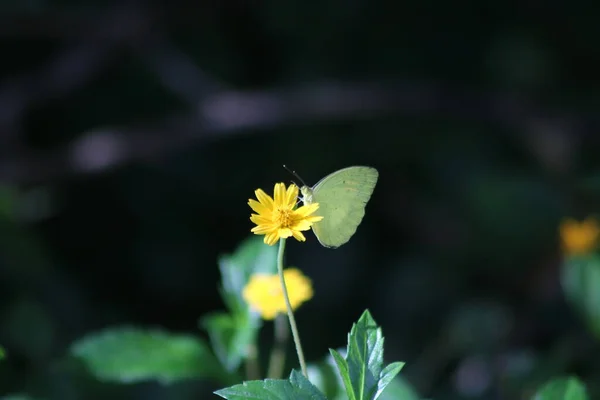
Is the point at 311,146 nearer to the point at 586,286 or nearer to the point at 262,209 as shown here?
the point at 586,286

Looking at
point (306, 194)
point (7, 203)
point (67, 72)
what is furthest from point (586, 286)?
point (67, 72)

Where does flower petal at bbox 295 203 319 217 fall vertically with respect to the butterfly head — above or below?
below

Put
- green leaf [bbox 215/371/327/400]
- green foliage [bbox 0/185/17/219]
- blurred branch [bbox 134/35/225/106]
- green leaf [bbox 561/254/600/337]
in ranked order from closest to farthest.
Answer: green leaf [bbox 215/371/327/400], green leaf [bbox 561/254/600/337], green foliage [bbox 0/185/17/219], blurred branch [bbox 134/35/225/106]

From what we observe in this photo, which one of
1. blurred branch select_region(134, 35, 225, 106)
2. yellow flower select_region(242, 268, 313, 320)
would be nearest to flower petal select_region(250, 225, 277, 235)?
yellow flower select_region(242, 268, 313, 320)

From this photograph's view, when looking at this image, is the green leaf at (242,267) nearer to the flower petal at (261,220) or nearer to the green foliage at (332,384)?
the green foliage at (332,384)

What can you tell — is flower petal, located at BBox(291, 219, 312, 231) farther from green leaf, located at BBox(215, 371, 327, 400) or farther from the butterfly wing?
green leaf, located at BBox(215, 371, 327, 400)

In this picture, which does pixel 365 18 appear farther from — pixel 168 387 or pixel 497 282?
pixel 168 387

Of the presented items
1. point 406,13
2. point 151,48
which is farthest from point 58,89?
point 406,13
